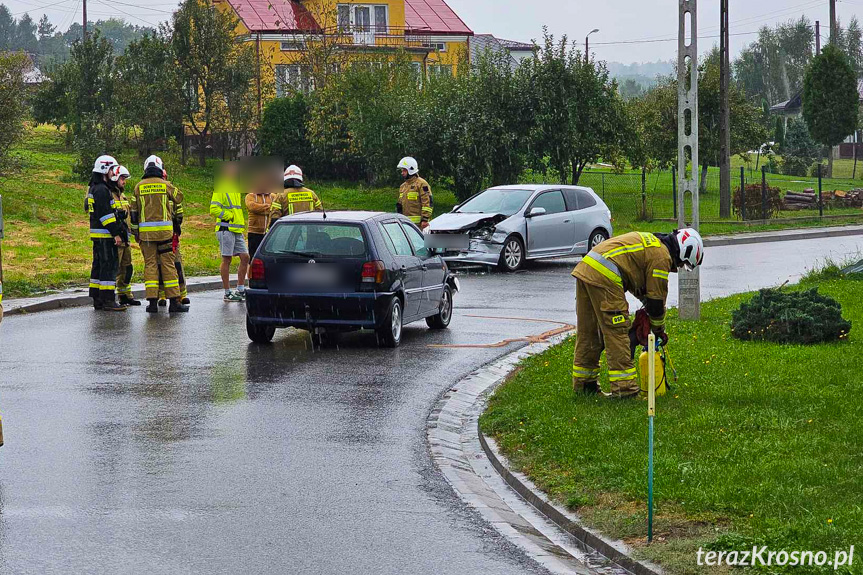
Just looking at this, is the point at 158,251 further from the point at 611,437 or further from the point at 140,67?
the point at 140,67

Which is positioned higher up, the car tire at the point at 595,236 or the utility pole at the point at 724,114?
the utility pole at the point at 724,114

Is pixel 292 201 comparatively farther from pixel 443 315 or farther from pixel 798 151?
pixel 798 151

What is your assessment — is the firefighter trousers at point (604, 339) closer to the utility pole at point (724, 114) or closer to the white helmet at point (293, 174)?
the white helmet at point (293, 174)

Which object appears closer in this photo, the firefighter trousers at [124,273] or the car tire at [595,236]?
the firefighter trousers at [124,273]

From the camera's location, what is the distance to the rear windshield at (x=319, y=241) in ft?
43.2

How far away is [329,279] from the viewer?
13109 mm

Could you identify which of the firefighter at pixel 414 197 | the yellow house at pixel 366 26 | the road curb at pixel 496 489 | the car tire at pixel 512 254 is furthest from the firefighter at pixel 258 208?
the yellow house at pixel 366 26

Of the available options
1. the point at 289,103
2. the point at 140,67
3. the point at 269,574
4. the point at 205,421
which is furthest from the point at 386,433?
the point at 140,67

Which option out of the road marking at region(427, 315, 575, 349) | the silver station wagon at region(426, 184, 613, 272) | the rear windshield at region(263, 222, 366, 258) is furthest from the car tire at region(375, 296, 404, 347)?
the silver station wagon at region(426, 184, 613, 272)

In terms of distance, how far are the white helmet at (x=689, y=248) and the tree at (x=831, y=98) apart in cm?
5172

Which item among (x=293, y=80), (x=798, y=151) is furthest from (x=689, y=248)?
(x=798, y=151)

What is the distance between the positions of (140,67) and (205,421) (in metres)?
36.9

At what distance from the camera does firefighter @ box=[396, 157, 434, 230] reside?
20172mm

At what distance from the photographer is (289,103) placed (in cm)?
4075
